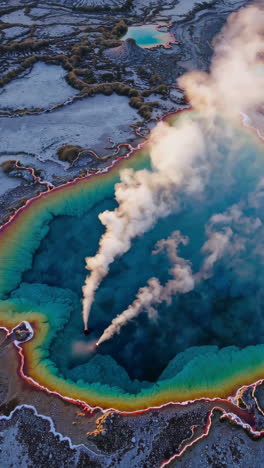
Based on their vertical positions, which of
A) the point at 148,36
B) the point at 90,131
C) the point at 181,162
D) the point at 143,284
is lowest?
the point at 143,284

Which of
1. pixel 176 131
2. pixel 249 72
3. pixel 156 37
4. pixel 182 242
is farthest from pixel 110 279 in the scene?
pixel 156 37

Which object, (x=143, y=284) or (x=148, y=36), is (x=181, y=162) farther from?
(x=148, y=36)

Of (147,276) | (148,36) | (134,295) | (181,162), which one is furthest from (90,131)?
(148,36)

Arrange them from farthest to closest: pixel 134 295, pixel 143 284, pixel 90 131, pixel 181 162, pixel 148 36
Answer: pixel 148 36 → pixel 90 131 → pixel 181 162 → pixel 143 284 → pixel 134 295

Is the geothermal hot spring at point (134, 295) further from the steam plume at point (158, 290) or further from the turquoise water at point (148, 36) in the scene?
the turquoise water at point (148, 36)

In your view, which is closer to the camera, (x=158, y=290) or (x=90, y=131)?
(x=158, y=290)

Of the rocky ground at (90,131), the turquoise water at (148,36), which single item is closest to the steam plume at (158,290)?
the rocky ground at (90,131)

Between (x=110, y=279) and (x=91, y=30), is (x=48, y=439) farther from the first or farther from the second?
(x=91, y=30)
